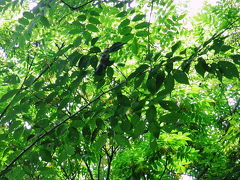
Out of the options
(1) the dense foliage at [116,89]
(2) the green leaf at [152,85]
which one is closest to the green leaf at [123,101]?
(1) the dense foliage at [116,89]

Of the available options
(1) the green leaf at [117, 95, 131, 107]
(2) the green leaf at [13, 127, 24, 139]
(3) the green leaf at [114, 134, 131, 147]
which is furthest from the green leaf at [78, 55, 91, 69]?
(2) the green leaf at [13, 127, 24, 139]

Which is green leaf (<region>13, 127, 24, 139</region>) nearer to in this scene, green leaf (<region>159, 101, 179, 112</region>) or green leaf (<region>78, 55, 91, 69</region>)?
green leaf (<region>78, 55, 91, 69</region>)

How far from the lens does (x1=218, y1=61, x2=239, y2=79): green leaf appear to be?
1.16 metres

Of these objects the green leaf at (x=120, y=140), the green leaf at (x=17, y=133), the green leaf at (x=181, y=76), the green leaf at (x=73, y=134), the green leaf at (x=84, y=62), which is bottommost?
the green leaf at (x=120, y=140)

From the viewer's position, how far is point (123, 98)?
1.25 meters

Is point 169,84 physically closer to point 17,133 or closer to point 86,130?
point 86,130

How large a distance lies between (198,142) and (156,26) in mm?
1881

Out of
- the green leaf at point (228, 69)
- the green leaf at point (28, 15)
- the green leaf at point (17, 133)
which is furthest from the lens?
the green leaf at point (28, 15)

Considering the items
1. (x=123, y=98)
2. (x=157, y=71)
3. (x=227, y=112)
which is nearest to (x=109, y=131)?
(x=123, y=98)

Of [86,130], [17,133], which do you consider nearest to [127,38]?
[86,130]

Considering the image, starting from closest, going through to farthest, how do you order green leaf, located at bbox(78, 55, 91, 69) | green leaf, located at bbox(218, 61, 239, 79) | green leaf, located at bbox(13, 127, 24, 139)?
green leaf, located at bbox(218, 61, 239, 79), green leaf, located at bbox(78, 55, 91, 69), green leaf, located at bbox(13, 127, 24, 139)

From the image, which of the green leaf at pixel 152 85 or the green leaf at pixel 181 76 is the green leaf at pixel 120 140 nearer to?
the green leaf at pixel 152 85

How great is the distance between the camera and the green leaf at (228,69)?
1155mm

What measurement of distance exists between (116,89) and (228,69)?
1.76 ft
